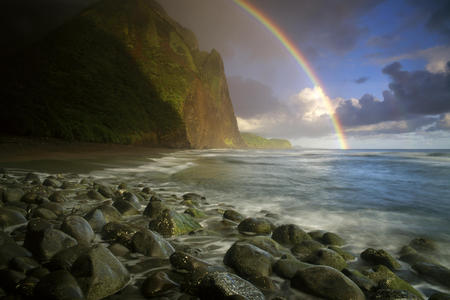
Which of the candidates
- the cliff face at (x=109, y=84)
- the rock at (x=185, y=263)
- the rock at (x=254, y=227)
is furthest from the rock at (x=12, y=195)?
the cliff face at (x=109, y=84)

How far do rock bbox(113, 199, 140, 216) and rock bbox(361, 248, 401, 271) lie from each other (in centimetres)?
376

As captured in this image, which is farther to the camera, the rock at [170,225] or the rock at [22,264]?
the rock at [170,225]

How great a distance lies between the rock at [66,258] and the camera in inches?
77.9

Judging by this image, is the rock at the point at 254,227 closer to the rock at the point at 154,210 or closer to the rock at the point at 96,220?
the rock at the point at 154,210

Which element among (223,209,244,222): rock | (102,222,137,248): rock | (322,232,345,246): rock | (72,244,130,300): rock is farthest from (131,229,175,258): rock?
(322,232,345,246): rock

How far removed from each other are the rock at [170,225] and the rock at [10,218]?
5.64 feet

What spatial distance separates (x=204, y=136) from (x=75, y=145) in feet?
139

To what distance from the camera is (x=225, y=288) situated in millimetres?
1784

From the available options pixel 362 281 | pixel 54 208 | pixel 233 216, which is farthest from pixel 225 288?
pixel 54 208

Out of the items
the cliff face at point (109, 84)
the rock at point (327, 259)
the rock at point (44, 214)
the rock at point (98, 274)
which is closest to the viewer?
the rock at point (98, 274)

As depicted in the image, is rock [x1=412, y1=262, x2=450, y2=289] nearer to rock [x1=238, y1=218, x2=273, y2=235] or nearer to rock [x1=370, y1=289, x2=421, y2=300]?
rock [x1=370, y1=289, x2=421, y2=300]

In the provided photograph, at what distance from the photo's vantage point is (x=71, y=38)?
34.6m

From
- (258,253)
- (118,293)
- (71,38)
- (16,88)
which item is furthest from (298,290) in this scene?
(71,38)

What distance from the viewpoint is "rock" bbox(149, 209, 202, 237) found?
11.2 feet
